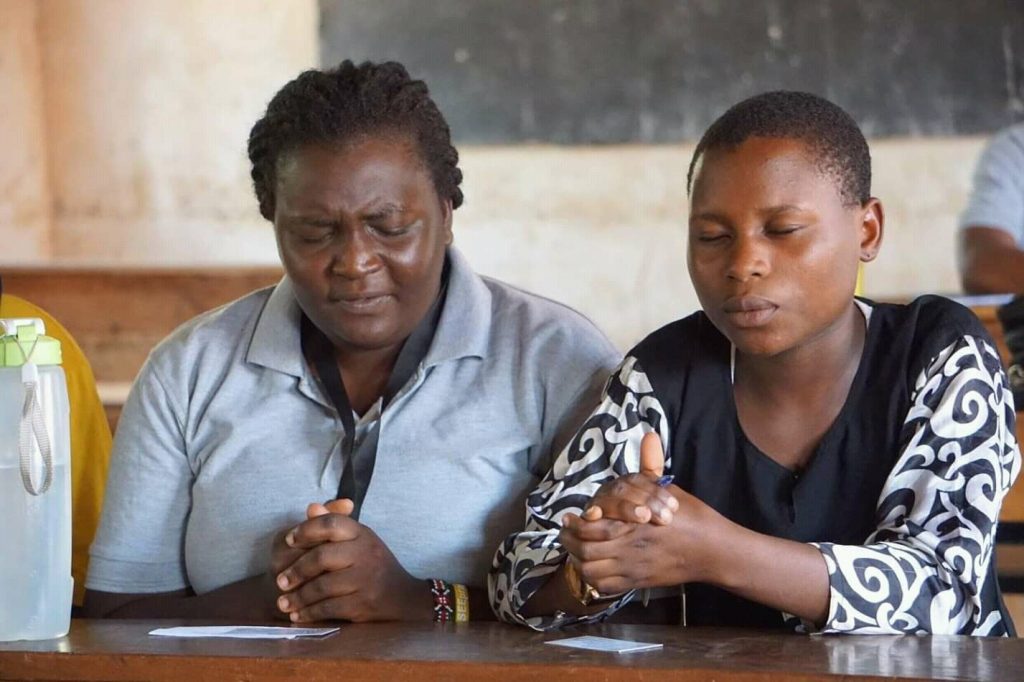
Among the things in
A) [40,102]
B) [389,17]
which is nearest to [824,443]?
[389,17]

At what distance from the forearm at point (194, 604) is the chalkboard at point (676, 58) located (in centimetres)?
420

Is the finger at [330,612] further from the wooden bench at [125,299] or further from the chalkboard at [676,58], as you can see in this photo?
the chalkboard at [676,58]

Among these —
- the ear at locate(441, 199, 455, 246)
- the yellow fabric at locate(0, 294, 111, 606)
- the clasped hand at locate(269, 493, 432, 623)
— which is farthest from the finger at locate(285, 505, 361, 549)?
the yellow fabric at locate(0, 294, 111, 606)

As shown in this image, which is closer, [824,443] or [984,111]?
[824,443]

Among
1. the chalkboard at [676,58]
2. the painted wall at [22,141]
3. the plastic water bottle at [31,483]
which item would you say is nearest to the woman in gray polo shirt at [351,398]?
the plastic water bottle at [31,483]

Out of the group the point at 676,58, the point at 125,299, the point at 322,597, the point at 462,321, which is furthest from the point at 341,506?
the point at 676,58

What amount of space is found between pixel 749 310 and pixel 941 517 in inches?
13.0

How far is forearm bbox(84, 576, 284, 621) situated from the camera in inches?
76.7

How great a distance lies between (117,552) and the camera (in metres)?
2.06

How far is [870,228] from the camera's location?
1.86 meters

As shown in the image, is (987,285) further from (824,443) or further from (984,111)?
(824,443)

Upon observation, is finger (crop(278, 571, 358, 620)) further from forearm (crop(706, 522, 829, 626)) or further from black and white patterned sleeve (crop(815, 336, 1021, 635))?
black and white patterned sleeve (crop(815, 336, 1021, 635))

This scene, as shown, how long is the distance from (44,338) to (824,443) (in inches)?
37.5

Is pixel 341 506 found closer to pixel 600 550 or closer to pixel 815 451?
pixel 600 550
